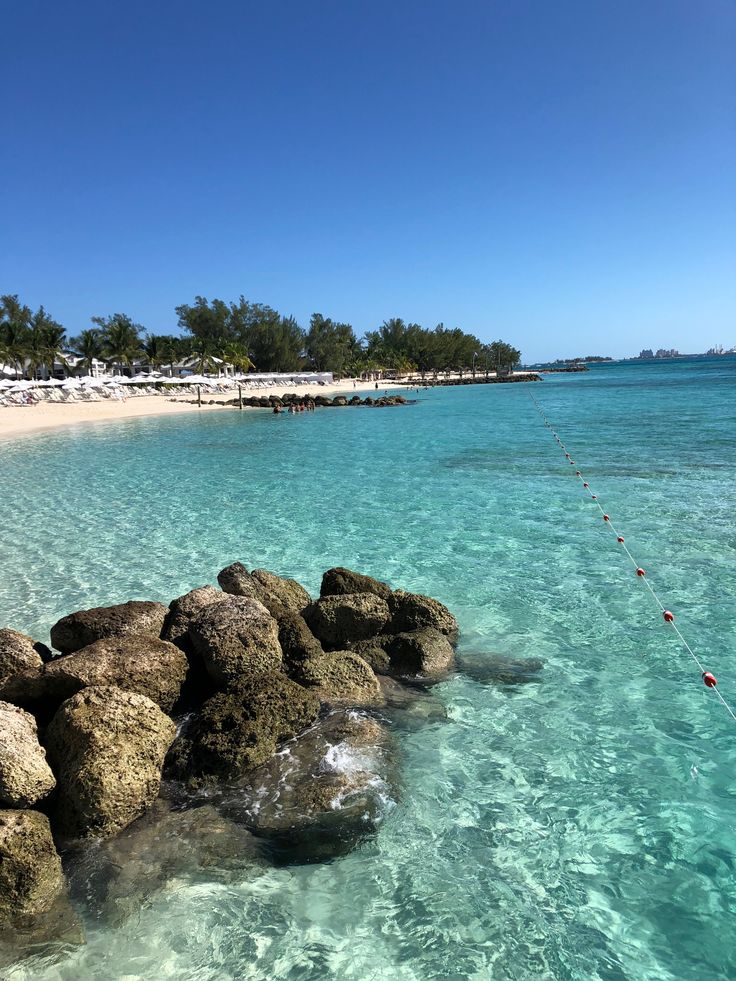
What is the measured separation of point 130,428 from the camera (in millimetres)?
38562

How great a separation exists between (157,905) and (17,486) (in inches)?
662

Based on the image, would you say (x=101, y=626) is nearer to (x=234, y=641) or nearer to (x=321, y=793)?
(x=234, y=641)

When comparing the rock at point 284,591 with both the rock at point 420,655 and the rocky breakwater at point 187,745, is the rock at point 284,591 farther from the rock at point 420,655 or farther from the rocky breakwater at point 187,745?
the rock at point 420,655

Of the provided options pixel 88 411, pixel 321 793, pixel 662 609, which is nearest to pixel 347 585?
pixel 321 793

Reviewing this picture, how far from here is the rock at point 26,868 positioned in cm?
356

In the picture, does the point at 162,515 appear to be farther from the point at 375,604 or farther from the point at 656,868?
the point at 656,868

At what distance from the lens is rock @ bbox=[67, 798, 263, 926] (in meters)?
3.74

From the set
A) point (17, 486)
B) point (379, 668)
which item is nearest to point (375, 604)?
point (379, 668)

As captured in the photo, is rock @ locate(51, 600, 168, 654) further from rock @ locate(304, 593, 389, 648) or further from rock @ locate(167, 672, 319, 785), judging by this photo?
rock @ locate(304, 593, 389, 648)

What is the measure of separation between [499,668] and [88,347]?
7123 cm

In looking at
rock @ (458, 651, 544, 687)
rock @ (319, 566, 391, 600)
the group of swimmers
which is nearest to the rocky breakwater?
rock @ (458, 651, 544, 687)

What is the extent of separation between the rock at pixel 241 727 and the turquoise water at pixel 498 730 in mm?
929

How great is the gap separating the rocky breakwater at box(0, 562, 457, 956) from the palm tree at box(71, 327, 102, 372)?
2737 inches

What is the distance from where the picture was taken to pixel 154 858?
3998 millimetres
